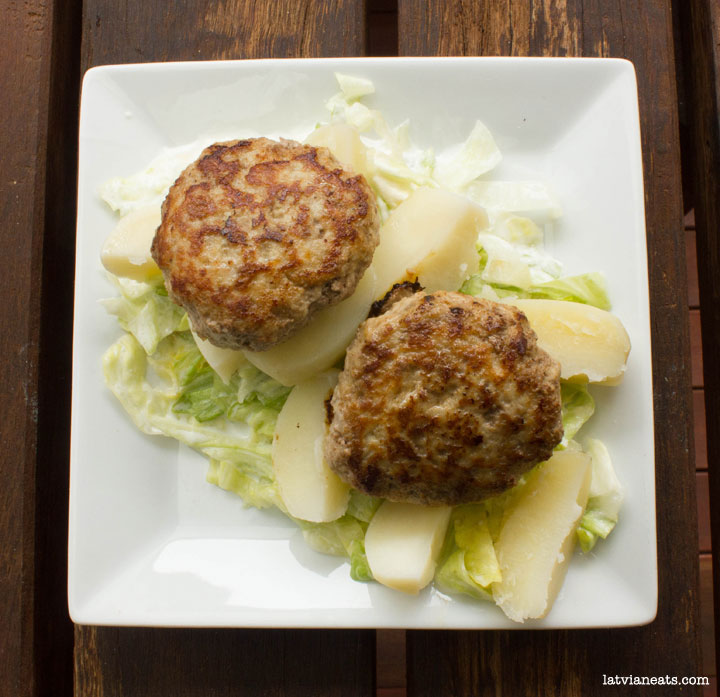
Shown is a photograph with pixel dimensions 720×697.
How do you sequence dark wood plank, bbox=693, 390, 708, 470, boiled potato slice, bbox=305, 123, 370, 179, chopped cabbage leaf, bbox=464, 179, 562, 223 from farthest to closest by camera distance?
dark wood plank, bbox=693, 390, 708, 470
chopped cabbage leaf, bbox=464, 179, 562, 223
boiled potato slice, bbox=305, 123, 370, 179

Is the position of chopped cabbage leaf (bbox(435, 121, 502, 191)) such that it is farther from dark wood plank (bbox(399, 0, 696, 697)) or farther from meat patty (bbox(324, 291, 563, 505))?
meat patty (bbox(324, 291, 563, 505))

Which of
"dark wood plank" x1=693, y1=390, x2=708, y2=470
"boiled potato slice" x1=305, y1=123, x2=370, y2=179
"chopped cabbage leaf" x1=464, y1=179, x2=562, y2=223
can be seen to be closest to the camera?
"boiled potato slice" x1=305, y1=123, x2=370, y2=179

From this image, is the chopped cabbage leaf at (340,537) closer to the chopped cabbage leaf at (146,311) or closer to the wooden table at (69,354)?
the wooden table at (69,354)

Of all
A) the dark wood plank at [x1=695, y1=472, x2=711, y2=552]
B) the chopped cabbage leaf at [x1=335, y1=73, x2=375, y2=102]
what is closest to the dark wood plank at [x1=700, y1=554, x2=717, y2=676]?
the dark wood plank at [x1=695, y1=472, x2=711, y2=552]

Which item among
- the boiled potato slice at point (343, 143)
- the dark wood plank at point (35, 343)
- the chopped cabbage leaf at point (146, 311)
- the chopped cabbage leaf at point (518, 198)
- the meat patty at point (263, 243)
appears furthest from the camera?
the dark wood plank at point (35, 343)

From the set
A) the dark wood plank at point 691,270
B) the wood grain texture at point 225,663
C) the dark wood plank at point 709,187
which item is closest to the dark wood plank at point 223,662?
the wood grain texture at point 225,663

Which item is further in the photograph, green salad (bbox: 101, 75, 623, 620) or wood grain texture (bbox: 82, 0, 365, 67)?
wood grain texture (bbox: 82, 0, 365, 67)

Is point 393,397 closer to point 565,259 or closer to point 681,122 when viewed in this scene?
point 565,259

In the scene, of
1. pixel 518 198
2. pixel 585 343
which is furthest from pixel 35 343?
pixel 585 343
